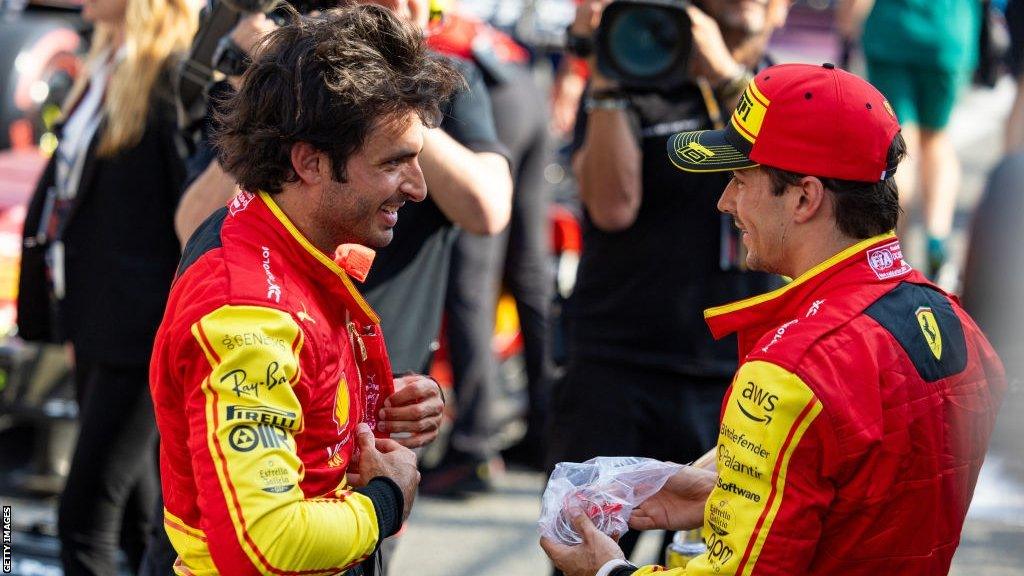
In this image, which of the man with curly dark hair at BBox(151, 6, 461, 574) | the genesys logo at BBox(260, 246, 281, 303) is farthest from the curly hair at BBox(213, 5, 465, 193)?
the genesys logo at BBox(260, 246, 281, 303)

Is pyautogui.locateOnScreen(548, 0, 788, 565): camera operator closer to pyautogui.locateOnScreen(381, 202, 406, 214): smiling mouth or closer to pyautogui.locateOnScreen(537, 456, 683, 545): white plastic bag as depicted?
pyautogui.locateOnScreen(537, 456, 683, 545): white plastic bag

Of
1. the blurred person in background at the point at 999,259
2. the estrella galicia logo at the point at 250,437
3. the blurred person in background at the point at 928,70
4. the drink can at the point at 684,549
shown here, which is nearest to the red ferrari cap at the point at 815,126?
the estrella galicia logo at the point at 250,437

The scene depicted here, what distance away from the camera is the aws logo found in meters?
1.88

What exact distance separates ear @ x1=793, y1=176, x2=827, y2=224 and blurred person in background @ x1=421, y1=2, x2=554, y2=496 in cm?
283

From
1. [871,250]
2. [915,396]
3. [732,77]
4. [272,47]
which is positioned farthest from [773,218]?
[732,77]

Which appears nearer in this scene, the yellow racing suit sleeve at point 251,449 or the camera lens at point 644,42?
the yellow racing suit sleeve at point 251,449

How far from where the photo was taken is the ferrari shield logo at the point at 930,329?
1.99 m

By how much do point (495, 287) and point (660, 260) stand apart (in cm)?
211

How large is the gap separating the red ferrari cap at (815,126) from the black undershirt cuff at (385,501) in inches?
30.3

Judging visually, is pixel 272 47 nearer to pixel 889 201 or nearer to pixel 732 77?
pixel 889 201

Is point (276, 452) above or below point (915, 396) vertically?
below

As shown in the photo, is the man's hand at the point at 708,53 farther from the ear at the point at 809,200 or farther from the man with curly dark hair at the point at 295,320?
the ear at the point at 809,200

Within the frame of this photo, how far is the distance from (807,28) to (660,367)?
7.65 m

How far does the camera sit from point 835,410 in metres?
1.86
